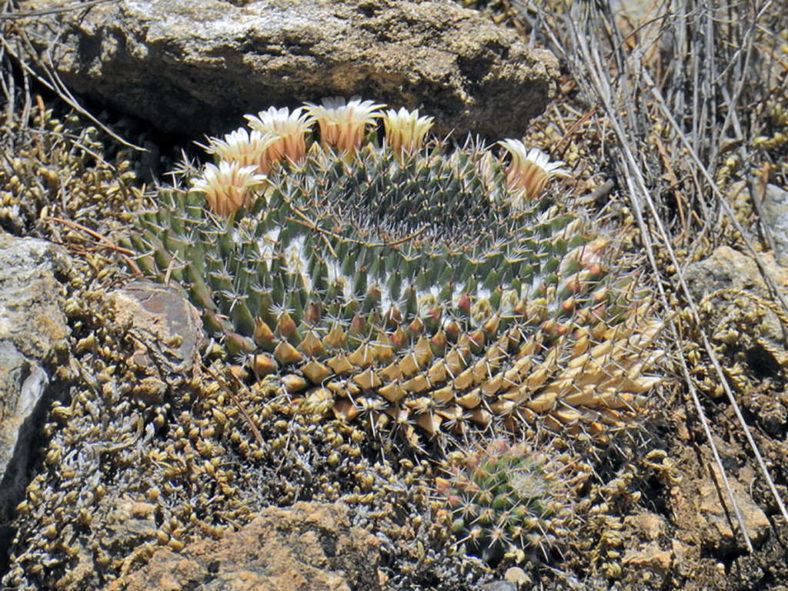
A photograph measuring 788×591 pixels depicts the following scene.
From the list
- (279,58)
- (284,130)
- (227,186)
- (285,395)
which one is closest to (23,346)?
(285,395)

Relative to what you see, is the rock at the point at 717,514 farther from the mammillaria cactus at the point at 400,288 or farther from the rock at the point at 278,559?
the rock at the point at 278,559

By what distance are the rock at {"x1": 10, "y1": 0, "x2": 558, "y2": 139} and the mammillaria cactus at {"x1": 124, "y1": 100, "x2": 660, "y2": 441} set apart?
456 mm

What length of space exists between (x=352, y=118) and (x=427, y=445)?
1561 mm

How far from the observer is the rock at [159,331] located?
3.26 metres

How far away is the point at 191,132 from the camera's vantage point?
4.61 metres

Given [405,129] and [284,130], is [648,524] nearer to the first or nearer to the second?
[405,129]

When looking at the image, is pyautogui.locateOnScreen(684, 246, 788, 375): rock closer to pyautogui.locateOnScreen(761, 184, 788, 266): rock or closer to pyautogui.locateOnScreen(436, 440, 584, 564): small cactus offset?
pyautogui.locateOnScreen(761, 184, 788, 266): rock

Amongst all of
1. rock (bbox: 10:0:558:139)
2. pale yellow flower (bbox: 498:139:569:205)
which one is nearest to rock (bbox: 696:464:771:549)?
pale yellow flower (bbox: 498:139:569:205)

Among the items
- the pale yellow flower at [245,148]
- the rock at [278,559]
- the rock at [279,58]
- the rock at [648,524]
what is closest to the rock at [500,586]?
the rock at [278,559]

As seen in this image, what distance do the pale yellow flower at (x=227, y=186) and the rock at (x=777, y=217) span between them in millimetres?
2808

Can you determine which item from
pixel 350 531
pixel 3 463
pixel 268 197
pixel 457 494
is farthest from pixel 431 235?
pixel 3 463

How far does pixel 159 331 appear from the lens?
11.0 ft

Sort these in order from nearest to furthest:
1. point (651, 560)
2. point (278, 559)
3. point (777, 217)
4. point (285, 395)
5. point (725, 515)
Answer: point (278, 559) < point (285, 395) < point (651, 560) < point (725, 515) < point (777, 217)

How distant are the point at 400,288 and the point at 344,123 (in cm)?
104
